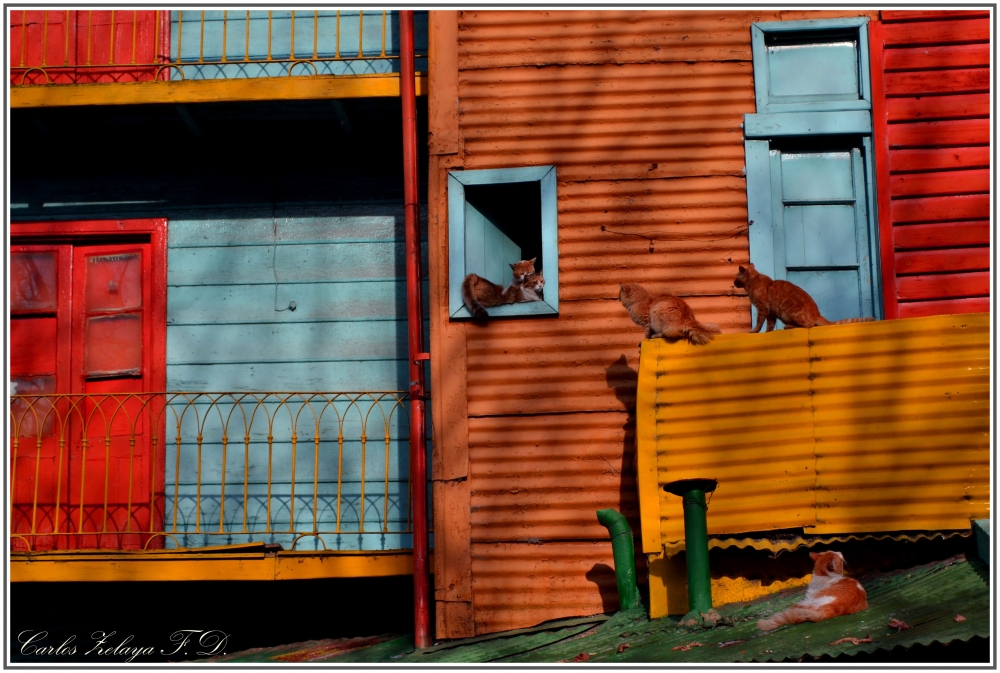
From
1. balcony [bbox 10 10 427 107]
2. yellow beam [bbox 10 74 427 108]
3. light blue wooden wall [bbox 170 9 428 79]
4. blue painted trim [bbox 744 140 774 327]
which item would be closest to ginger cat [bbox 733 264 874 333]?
blue painted trim [bbox 744 140 774 327]

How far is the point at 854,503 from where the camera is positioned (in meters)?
6.00

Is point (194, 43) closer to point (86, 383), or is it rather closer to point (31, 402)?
point (86, 383)

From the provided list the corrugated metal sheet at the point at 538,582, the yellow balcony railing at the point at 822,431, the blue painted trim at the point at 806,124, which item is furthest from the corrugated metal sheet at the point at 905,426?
the blue painted trim at the point at 806,124

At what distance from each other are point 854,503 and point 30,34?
24.0ft

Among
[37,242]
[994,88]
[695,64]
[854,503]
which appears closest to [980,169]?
[994,88]

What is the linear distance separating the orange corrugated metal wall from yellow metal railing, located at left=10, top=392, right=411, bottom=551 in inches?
40.1

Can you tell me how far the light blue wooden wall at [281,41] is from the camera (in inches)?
335

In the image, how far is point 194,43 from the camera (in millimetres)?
8688

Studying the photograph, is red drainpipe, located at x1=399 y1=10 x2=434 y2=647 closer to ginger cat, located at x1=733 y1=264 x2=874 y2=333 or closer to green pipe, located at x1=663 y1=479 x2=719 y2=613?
green pipe, located at x1=663 y1=479 x2=719 y2=613

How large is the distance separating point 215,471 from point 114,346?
1316 mm

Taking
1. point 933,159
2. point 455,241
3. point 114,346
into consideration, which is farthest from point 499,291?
point 114,346
